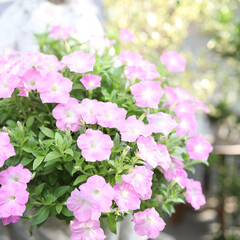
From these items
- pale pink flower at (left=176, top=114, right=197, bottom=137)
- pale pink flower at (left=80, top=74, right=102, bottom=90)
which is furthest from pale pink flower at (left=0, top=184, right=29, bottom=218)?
pale pink flower at (left=176, top=114, right=197, bottom=137)

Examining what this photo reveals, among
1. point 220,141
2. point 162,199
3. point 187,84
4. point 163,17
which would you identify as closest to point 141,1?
point 163,17

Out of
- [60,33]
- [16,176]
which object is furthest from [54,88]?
[60,33]

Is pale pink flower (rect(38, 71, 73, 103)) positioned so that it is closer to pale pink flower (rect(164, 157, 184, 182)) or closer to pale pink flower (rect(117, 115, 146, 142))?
pale pink flower (rect(117, 115, 146, 142))

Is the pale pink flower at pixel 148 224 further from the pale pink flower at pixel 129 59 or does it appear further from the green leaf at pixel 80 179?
the pale pink flower at pixel 129 59

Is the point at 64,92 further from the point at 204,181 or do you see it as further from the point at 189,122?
the point at 204,181

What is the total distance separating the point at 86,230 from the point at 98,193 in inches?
2.7

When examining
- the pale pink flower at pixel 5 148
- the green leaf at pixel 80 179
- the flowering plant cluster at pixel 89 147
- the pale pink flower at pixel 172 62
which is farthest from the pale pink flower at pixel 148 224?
the pale pink flower at pixel 172 62

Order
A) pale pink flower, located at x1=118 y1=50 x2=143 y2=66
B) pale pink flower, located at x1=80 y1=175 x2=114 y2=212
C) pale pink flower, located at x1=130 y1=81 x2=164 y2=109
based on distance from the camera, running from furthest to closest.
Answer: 1. pale pink flower, located at x1=118 y1=50 x2=143 y2=66
2. pale pink flower, located at x1=130 y1=81 x2=164 y2=109
3. pale pink flower, located at x1=80 y1=175 x2=114 y2=212

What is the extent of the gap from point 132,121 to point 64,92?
0.13 metres

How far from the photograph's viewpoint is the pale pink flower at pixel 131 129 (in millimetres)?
549

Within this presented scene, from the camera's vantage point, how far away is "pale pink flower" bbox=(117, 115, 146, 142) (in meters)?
0.55

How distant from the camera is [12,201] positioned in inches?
21.1

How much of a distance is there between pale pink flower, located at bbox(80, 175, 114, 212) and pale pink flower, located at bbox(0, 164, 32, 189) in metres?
0.10

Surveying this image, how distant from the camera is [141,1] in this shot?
8.34 feet
